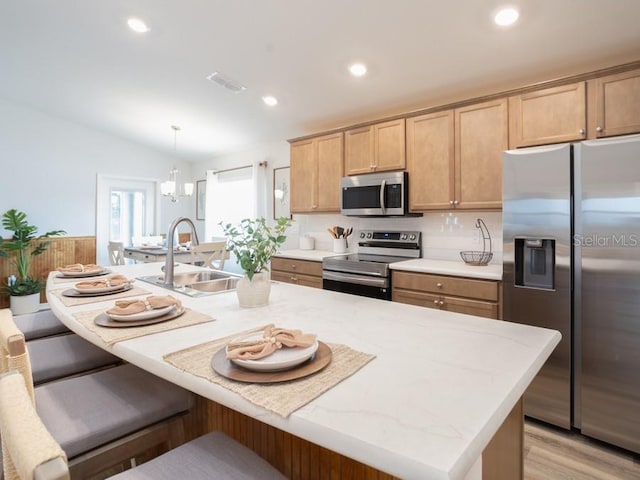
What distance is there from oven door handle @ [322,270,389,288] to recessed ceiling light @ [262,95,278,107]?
5.94 ft

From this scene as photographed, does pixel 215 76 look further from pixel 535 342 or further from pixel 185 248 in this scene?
pixel 535 342

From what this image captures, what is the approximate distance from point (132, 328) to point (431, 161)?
260 centimetres

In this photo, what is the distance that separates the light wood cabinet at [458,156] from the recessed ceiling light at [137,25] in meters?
2.29

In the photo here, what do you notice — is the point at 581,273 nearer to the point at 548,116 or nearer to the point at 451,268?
the point at 451,268

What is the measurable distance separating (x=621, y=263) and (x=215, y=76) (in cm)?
334

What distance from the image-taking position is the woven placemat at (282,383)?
2.47ft

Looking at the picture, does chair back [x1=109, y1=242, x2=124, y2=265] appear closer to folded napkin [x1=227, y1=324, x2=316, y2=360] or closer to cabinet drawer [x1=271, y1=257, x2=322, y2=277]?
cabinet drawer [x1=271, y1=257, x2=322, y2=277]

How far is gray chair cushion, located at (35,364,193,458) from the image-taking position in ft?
3.48

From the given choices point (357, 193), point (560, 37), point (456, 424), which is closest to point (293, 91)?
point (357, 193)

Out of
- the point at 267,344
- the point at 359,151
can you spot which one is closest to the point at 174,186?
the point at 359,151

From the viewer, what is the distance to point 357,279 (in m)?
3.17

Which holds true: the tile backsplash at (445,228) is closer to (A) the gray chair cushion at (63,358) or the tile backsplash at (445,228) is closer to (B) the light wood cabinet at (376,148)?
(B) the light wood cabinet at (376,148)

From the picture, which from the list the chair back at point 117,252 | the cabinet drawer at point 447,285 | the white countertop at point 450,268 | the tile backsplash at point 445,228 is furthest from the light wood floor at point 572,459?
the chair back at point 117,252

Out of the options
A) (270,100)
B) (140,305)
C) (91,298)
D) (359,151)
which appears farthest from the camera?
(270,100)
